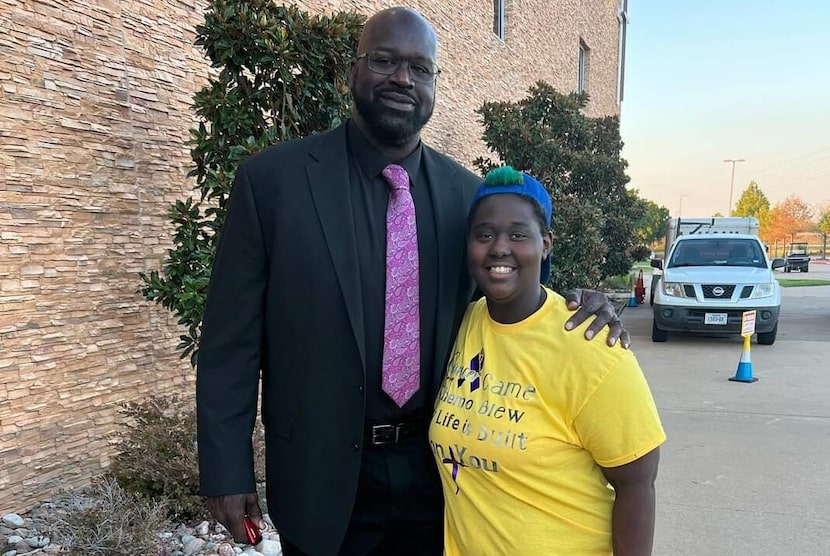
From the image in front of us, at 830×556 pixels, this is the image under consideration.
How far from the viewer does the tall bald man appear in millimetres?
1761

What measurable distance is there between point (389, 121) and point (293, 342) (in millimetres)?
727

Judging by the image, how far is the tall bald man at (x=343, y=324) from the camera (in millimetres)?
1761

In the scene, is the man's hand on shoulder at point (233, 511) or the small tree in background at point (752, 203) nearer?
the man's hand on shoulder at point (233, 511)

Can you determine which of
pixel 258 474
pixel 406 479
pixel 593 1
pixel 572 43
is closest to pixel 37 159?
pixel 258 474

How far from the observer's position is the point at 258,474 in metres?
3.85

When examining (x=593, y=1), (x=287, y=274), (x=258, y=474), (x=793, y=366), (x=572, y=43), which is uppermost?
(x=593, y=1)

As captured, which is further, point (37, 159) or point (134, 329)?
point (134, 329)

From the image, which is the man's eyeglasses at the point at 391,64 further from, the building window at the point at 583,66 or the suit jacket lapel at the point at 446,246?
the building window at the point at 583,66

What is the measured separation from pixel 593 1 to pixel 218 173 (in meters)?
23.5

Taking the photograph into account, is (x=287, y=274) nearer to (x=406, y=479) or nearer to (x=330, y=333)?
(x=330, y=333)

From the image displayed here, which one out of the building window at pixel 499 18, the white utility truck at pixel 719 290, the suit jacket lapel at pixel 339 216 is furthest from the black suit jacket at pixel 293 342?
the building window at pixel 499 18

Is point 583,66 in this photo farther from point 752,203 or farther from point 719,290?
point 752,203

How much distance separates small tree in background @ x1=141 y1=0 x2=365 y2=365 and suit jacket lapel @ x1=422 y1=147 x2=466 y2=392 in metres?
1.87

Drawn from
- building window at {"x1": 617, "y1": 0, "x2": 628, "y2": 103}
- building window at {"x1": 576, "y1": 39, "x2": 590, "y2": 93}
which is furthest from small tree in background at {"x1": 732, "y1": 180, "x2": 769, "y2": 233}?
building window at {"x1": 576, "y1": 39, "x2": 590, "y2": 93}
